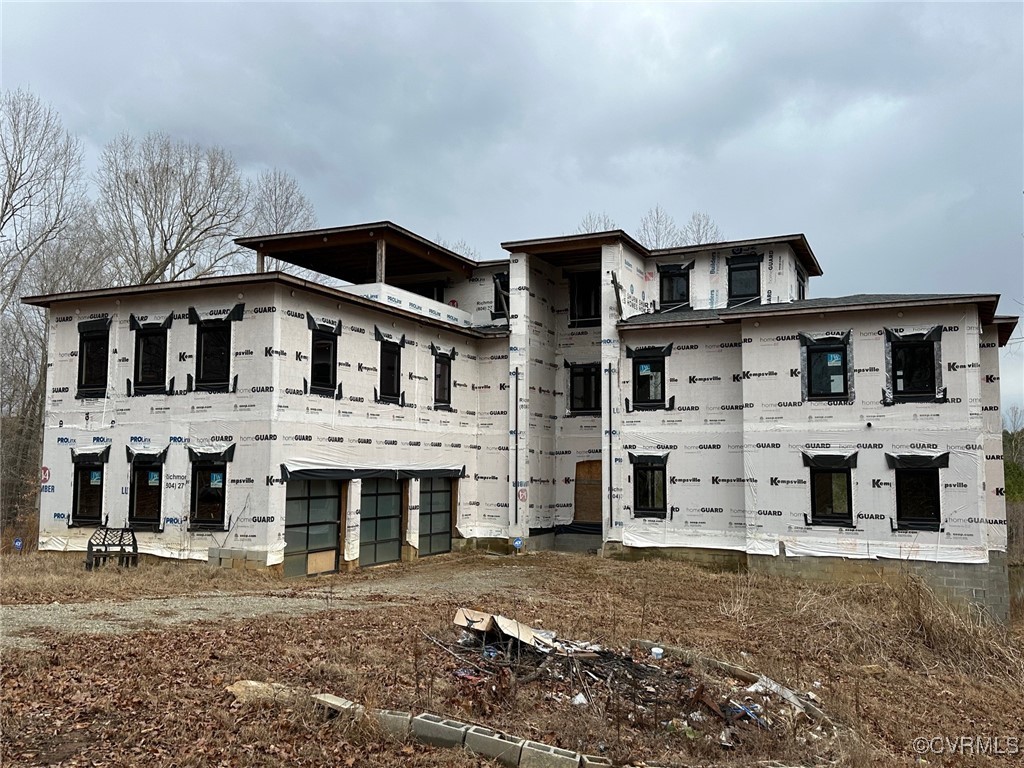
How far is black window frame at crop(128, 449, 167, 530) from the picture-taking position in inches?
776

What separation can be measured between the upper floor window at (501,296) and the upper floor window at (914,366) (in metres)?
11.8

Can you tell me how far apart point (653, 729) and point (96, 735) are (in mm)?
5110

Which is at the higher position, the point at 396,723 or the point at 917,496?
the point at 917,496

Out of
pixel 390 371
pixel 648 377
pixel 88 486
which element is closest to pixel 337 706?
pixel 88 486

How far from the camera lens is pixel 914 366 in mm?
21359

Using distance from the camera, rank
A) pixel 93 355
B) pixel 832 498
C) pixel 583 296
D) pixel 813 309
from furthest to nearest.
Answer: pixel 583 296 → pixel 832 498 → pixel 813 309 → pixel 93 355

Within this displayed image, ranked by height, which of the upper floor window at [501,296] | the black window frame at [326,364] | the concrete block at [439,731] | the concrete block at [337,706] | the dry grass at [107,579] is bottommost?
the dry grass at [107,579]

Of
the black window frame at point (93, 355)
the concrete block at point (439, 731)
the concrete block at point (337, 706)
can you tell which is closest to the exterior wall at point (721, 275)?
the black window frame at point (93, 355)

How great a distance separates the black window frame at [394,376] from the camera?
74.7 ft

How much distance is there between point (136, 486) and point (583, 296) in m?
15.1

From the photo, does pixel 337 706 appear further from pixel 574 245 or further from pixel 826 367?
pixel 574 245

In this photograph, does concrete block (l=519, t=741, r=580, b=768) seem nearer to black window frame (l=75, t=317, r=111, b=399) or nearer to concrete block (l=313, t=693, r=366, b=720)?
concrete block (l=313, t=693, r=366, b=720)

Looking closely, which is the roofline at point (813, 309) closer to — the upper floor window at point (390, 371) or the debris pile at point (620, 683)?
the upper floor window at point (390, 371)

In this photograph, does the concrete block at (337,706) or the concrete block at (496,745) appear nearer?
the concrete block at (496,745)
